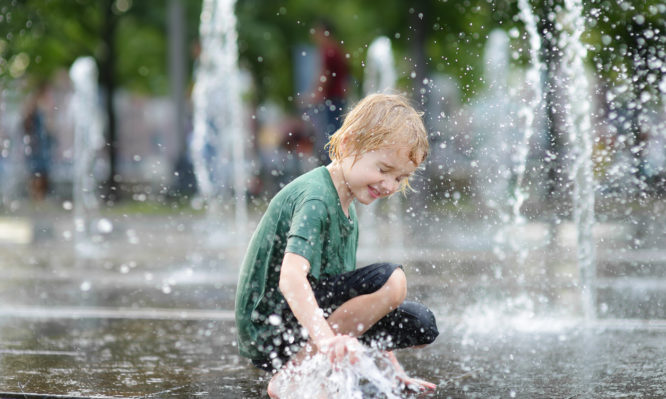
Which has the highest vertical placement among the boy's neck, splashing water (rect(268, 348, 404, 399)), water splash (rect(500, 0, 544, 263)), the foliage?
the foliage

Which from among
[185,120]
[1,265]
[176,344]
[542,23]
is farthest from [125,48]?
[176,344]

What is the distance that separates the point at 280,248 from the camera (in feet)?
10.3

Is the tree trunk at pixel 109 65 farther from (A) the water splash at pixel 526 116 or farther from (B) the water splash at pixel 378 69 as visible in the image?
(A) the water splash at pixel 526 116

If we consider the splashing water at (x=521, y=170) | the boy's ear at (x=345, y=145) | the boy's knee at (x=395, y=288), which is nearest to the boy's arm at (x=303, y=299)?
the boy's knee at (x=395, y=288)

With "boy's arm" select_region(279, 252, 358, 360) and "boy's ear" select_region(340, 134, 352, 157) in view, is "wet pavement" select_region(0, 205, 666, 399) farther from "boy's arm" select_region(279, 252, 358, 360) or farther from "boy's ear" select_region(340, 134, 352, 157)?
"boy's ear" select_region(340, 134, 352, 157)

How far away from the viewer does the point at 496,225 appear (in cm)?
1099

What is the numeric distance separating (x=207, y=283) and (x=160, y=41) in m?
22.3

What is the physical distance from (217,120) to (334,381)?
40.5ft

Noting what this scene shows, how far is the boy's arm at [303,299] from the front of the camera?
2739 mm

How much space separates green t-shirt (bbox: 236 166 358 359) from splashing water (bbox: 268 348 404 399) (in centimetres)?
13

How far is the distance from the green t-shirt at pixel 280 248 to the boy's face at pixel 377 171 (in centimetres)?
8

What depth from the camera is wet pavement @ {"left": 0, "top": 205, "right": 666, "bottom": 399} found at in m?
3.45

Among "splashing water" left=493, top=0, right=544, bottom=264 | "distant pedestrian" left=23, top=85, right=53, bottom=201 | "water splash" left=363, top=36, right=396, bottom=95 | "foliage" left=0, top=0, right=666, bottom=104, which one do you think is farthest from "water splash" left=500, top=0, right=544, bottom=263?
"distant pedestrian" left=23, top=85, right=53, bottom=201

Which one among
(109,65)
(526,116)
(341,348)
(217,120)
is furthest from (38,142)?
(341,348)
